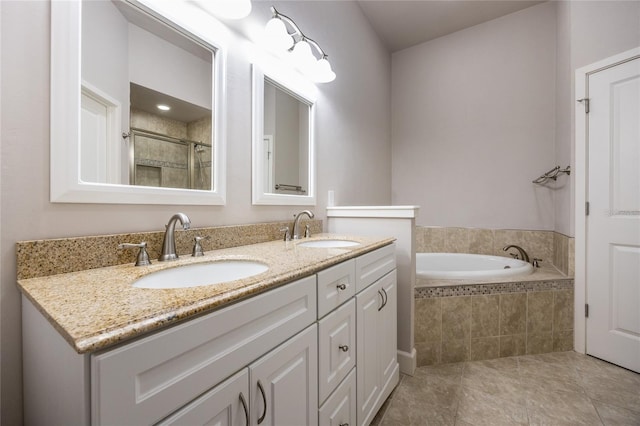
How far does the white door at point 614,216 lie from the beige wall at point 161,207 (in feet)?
5.36

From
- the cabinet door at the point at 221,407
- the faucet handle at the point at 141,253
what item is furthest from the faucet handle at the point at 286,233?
the cabinet door at the point at 221,407

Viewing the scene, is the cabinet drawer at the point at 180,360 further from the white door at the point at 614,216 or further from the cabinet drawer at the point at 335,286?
the white door at the point at 614,216

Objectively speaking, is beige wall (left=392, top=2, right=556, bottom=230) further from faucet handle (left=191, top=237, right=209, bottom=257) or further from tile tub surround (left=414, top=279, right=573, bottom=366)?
A: faucet handle (left=191, top=237, right=209, bottom=257)

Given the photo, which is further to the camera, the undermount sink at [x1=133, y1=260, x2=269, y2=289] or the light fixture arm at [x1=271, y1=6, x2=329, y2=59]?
the light fixture arm at [x1=271, y1=6, x2=329, y2=59]

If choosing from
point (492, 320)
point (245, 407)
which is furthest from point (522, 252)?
point (245, 407)

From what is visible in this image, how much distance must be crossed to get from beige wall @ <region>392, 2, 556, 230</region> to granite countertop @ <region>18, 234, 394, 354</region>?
2590mm

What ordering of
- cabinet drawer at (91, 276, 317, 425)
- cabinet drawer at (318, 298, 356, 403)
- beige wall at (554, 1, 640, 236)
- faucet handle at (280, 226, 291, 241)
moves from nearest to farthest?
cabinet drawer at (91, 276, 317, 425) < cabinet drawer at (318, 298, 356, 403) < faucet handle at (280, 226, 291, 241) < beige wall at (554, 1, 640, 236)

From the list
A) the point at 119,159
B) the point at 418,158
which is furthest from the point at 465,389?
the point at 418,158

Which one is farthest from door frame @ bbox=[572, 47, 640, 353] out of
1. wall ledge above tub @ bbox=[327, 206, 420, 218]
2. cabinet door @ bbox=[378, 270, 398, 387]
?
cabinet door @ bbox=[378, 270, 398, 387]

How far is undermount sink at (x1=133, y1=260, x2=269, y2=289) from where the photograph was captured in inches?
32.8

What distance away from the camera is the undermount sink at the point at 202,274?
83 centimetres

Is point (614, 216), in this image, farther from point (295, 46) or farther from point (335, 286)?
point (295, 46)

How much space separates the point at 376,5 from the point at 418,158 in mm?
1556

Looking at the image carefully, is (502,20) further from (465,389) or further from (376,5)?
(465,389)
